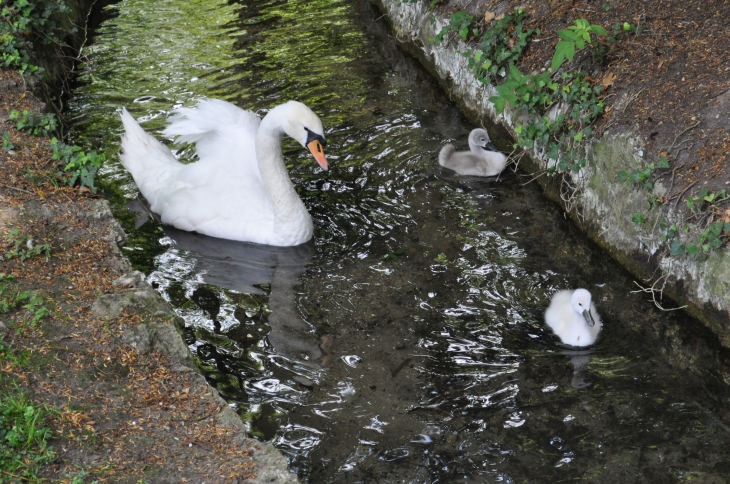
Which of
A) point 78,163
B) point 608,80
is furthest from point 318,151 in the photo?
point 608,80

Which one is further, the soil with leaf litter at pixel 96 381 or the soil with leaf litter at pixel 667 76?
the soil with leaf litter at pixel 667 76

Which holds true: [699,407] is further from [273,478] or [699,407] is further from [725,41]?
[725,41]

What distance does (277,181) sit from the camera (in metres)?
6.64

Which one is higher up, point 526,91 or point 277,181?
point 526,91

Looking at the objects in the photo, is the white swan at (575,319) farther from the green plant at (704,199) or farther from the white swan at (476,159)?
the white swan at (476,159)

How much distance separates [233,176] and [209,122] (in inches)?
20.9

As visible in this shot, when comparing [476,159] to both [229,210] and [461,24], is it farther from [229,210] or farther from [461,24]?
[229,210]

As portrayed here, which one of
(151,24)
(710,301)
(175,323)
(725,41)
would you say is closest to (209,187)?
(175,323)

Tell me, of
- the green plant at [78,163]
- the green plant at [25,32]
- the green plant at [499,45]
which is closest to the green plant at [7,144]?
the green plant at [78,163]

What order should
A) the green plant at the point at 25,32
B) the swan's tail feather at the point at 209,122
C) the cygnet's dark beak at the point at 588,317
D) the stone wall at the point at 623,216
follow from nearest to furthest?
1. the cygnet's dark beak at the point at 588,317
2. the stone wall at the point at 623,216
3. the swan's tail feather at the point at 209,122
4. the green plant at the point at 25,32

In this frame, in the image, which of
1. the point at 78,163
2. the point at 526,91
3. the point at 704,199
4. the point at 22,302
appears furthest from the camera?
the point at 526,91

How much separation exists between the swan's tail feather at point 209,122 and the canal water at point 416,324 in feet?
2.92

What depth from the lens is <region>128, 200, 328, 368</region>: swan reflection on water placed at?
558 centimetres

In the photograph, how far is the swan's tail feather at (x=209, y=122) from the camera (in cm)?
693
